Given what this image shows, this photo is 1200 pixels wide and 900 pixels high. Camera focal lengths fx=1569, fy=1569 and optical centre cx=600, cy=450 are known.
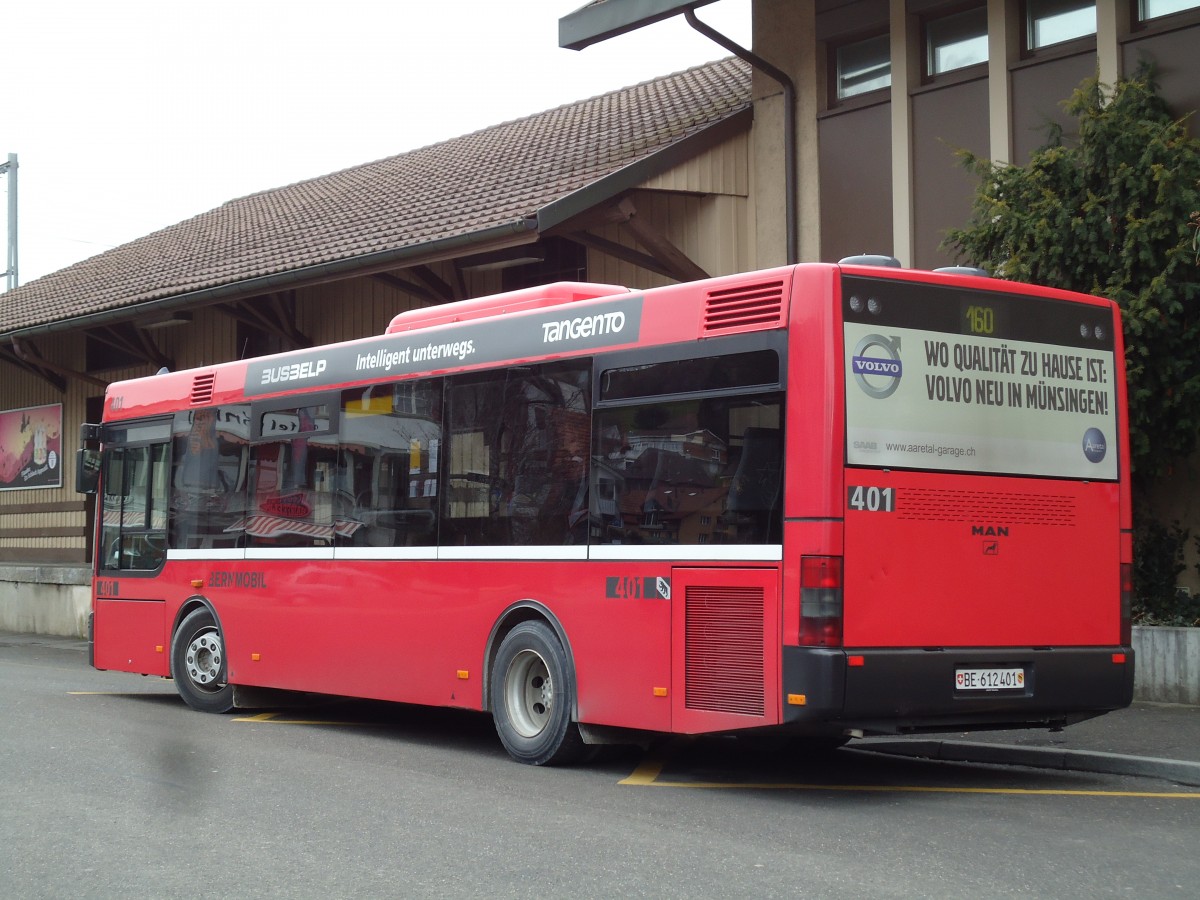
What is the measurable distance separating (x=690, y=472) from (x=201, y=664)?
6.30 meters

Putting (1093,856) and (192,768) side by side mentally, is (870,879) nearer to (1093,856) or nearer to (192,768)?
(1093,856)

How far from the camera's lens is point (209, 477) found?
13.2 metres

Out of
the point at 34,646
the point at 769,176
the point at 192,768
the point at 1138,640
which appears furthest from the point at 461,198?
the point at 192,768

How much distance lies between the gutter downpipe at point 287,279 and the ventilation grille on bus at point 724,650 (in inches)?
336

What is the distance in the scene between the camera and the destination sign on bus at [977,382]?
823 centimetres

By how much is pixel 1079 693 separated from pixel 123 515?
8931 millimetres

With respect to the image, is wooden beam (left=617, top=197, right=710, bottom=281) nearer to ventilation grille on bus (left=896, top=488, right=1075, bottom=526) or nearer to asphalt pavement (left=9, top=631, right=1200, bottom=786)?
asphalt pavement (left=9, top=631, right=1200, bottom=786)

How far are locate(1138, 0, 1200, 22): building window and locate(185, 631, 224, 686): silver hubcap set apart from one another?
32.6 ft

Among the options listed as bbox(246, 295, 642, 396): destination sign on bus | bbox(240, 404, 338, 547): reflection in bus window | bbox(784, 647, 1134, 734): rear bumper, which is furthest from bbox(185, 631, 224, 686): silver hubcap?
bbox(784, 647, 1134, 734): rear bumper

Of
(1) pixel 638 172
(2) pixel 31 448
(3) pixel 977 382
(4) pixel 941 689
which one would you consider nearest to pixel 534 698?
(4) pixel 941 689

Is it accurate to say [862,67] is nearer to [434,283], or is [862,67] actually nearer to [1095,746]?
[434,283]

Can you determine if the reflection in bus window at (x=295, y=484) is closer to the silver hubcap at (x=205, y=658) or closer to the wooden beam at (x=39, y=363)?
the silver hubcap at (x=205, y=658)

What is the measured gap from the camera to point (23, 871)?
20.9 feet

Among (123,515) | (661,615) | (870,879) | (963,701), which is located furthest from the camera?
(123,515)
